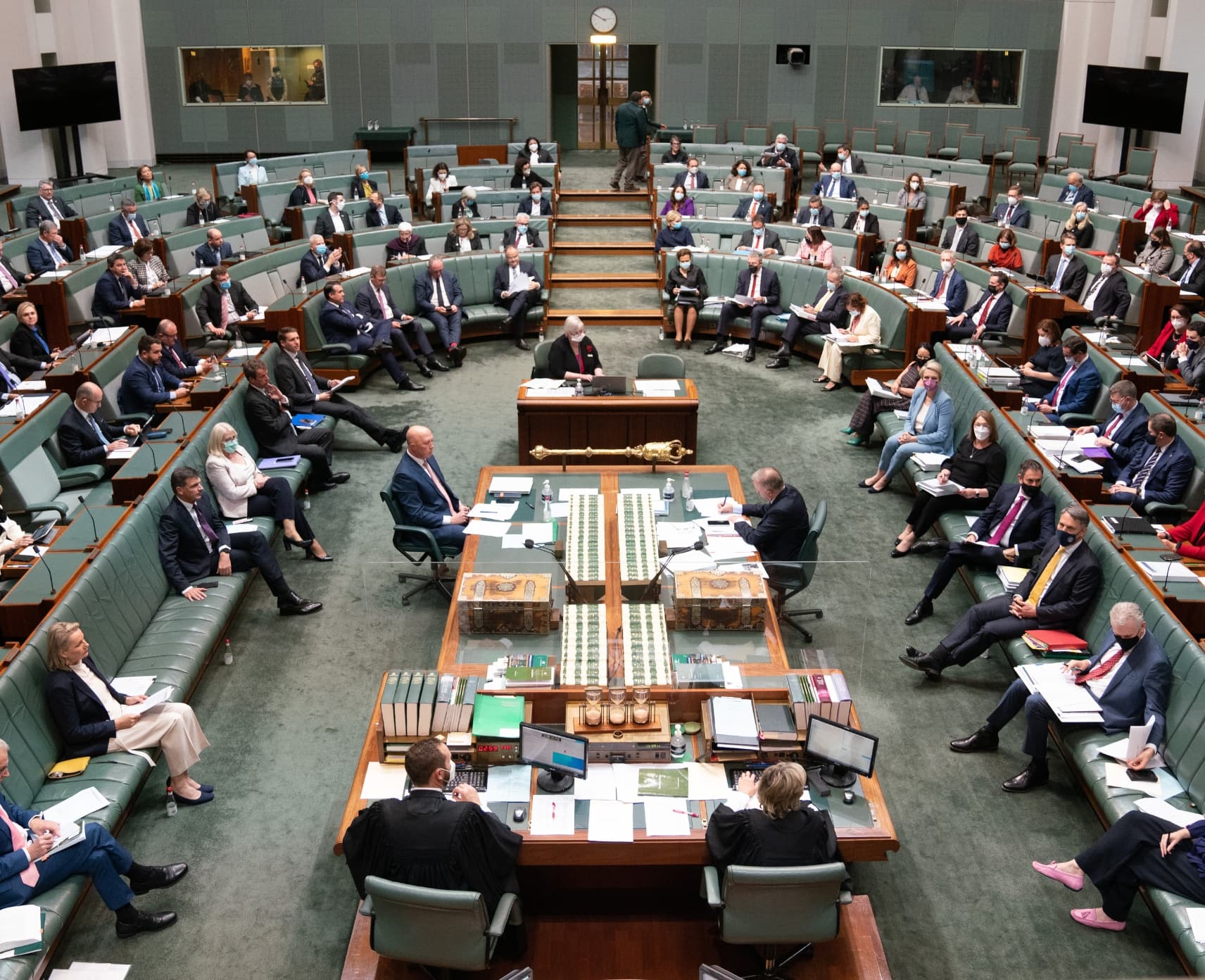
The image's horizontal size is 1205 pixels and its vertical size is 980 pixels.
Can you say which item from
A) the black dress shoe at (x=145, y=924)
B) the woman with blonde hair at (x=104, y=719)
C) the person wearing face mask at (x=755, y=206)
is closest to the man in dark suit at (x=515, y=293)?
the person wearing face mask at (x=755, y=206)

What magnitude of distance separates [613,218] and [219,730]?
1198 centimetres

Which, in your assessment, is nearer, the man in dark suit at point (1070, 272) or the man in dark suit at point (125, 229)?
the man in dark suit at point (1070, 272)

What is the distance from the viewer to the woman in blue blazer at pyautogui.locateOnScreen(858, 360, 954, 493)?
366 inches

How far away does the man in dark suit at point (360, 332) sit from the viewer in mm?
11805

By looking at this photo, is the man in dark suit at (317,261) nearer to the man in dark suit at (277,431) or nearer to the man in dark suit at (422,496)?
the man in dark suit at (277,431)

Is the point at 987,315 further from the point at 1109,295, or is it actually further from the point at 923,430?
the point at 923,430

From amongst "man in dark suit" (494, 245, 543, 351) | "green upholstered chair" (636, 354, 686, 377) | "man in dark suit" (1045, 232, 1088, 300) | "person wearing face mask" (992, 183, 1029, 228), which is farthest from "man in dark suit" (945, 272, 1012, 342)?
"man in dark suit" (494, 245, 543, 351)

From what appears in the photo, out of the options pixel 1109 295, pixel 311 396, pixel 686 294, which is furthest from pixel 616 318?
pixel 1109 295

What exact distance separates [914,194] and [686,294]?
4856 mm

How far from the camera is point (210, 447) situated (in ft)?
26.3

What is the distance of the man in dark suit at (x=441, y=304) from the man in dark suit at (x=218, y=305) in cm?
192

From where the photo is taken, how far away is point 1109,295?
12148 millimetres

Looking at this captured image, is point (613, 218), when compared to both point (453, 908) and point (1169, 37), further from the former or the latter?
point (453, 908)

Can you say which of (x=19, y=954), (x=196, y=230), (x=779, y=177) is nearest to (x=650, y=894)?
(x=19, y=954)
